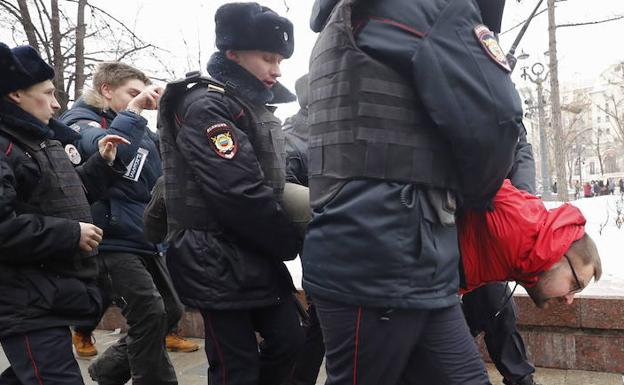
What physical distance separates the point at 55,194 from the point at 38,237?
0.81 ft

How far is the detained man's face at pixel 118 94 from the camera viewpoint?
3.69m

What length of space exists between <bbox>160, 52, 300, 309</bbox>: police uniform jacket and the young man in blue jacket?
752 mm

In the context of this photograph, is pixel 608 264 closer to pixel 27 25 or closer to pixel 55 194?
pixel 55 194

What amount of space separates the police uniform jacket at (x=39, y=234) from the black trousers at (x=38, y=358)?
5 centimetres

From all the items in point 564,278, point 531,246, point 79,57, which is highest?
point 79,57

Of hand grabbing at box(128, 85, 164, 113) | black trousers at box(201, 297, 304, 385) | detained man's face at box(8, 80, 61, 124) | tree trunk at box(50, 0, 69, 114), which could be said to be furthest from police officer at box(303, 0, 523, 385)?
tree trunk at box(50, 0, 69, 114)

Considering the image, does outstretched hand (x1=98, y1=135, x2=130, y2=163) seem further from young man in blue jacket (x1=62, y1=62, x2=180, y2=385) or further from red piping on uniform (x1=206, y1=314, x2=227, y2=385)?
red piping on uniform (x1=206, y1=314, x2=227, y2=385)

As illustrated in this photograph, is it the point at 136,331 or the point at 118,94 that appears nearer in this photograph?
the point at 136,331

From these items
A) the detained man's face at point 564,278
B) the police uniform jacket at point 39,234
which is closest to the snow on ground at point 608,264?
the detained man's face at point 564,278

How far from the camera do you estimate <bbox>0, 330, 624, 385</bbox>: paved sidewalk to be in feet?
11.2

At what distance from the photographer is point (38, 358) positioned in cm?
231

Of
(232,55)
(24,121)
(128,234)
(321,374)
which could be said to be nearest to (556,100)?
(321,374)

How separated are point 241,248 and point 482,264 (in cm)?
98

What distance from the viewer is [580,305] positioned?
3561 millimetres
